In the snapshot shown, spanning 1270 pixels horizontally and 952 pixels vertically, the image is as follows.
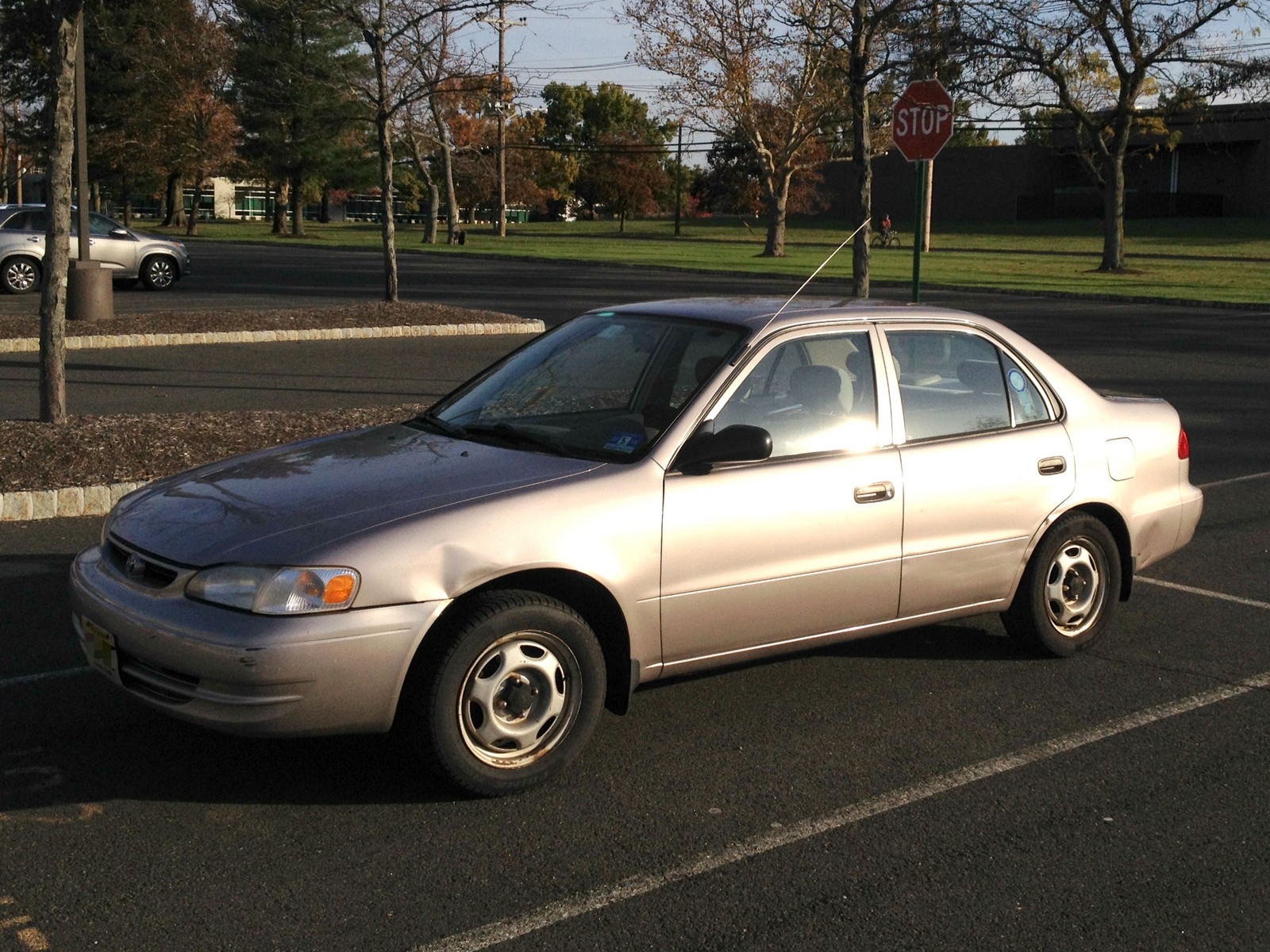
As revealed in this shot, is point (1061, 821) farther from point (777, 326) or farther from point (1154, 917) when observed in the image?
point (777, 326)


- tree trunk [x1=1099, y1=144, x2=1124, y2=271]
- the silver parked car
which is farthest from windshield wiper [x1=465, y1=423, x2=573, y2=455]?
tree trunk [x1=1099, y1=144, x2=1124, y2=271]

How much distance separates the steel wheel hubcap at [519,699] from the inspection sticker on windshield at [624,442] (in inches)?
31.4

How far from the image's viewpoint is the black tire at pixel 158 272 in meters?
26.8

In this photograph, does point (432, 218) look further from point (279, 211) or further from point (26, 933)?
point (26, 933)

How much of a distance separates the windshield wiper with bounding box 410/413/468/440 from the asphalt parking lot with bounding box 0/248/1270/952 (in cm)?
121

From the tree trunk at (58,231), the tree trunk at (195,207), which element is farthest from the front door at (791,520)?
the tree trunk at (195,207)

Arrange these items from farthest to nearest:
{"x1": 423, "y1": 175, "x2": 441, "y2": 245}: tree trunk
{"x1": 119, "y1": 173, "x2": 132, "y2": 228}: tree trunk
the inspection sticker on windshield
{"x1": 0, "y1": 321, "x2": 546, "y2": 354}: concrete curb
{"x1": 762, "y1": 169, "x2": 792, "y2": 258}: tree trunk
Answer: {"x1": 119, "y1": 173, "x2": 132, "y2": 228}: tree trunk
{"x1": 423, "y1": 175, "x2": 441, "y2": 245}: tree trunk
{"x1": 762, "y1": 169, "x2": 792, "y2": 258}: tree trunk
{"x1": 0, "y1": 321, "x2": 546, "y2": 354}: concrete curb
the inspection sticker on windshield

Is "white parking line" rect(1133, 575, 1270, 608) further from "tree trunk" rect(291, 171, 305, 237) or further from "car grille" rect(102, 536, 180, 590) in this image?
"tree trunk" rect(291, 171, 305, 237)

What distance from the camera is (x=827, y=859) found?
4.20 metres

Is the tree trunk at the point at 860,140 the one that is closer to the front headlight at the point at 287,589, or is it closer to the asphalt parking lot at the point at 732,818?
the asphalt parking lot at the point at 732,818

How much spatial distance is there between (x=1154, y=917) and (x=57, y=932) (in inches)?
116

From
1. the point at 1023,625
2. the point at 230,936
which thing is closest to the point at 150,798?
the point at 230,936

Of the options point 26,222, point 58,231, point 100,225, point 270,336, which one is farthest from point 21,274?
point 58,231

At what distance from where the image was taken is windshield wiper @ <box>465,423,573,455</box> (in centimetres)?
517
